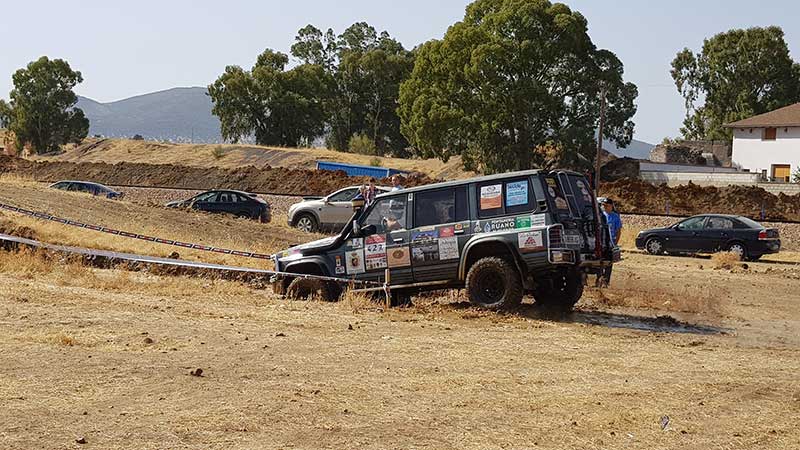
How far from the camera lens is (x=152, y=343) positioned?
11.2 metres

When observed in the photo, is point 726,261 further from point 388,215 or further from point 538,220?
point 538,220

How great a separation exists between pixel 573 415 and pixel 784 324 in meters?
8.38

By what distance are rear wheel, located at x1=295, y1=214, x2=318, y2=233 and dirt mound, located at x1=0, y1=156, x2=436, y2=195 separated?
22715 millimetres

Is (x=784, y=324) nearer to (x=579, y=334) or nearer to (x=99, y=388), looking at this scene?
(x=579, y=334)

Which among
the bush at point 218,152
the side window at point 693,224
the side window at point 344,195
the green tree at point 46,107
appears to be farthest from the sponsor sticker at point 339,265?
the green tree at point 46,107

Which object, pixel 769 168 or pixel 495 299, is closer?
pixel 495 299

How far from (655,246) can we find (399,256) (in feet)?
61.5

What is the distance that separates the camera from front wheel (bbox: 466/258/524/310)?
1438 centimetres

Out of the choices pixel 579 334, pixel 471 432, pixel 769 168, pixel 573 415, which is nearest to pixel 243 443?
pixel 471 432

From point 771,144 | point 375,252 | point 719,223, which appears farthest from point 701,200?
point 375,252

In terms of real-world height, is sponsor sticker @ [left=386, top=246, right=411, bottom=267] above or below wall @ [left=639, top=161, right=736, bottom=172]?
below

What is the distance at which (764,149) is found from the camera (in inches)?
2817

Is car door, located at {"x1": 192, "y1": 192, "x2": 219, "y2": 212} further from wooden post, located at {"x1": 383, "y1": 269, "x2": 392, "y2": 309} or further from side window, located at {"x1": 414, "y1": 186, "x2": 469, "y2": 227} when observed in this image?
side window, located at {"x1": 414, "y1": 186, "x2": 469, "y2": 227}

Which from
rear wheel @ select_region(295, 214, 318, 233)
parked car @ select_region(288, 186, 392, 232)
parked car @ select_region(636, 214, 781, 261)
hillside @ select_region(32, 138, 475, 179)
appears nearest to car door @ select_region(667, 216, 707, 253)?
parked car @ select_region(636, 214, 781, 261)
